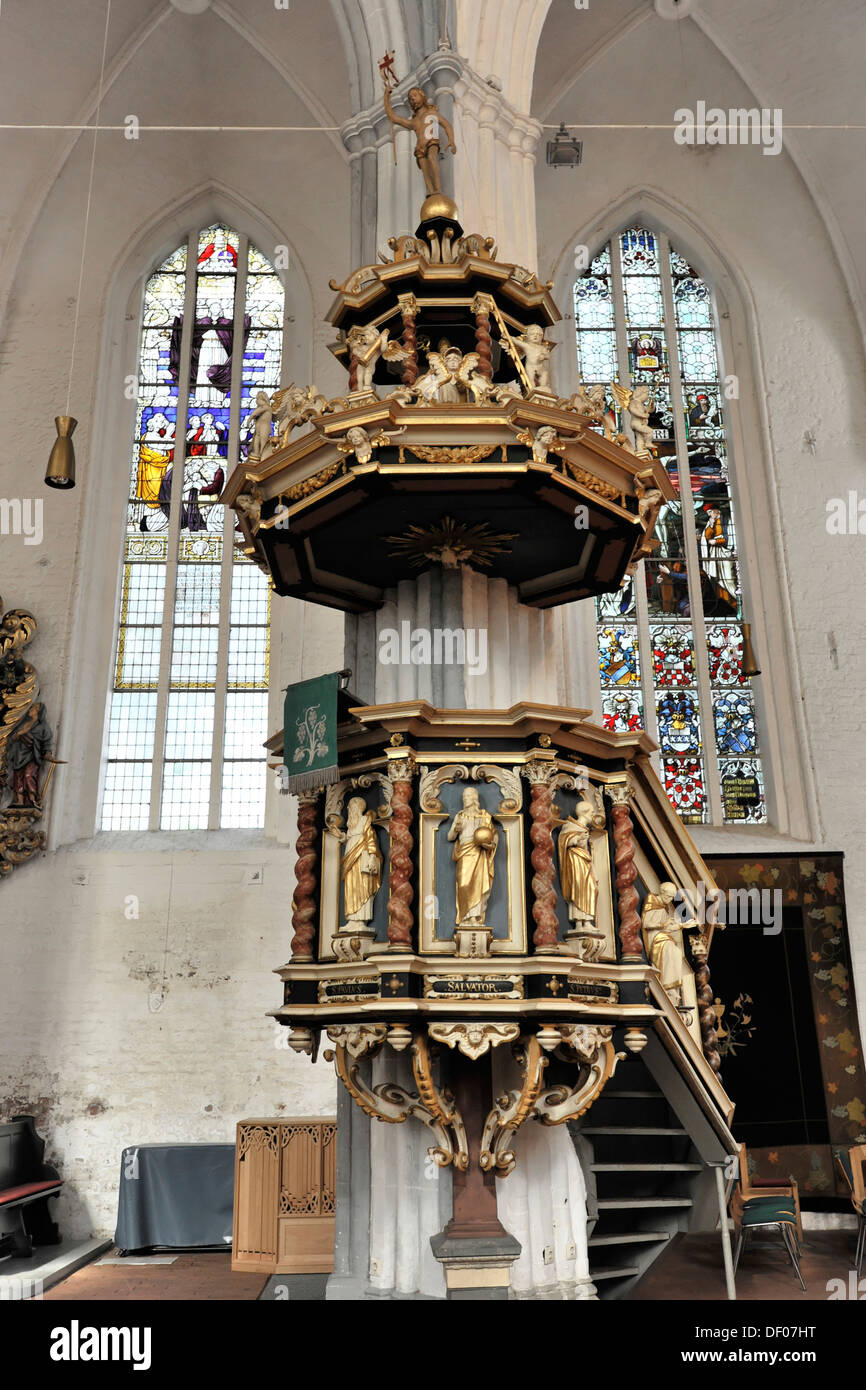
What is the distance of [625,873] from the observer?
4.95 metres

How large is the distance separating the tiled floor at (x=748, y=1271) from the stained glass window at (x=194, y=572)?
5252 mm

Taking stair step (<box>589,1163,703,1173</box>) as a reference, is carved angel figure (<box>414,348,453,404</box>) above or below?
above

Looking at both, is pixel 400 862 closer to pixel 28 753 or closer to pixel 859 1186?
pixel 859 1186

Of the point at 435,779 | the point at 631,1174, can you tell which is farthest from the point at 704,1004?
the point at 435,779

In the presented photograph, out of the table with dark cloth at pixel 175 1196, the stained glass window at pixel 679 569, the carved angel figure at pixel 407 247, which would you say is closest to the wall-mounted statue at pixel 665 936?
the carved angel figure at pixel 407 247

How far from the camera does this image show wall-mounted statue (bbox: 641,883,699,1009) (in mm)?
5727

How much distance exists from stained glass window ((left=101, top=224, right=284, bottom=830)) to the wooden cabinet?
386cm

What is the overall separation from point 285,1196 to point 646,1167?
2.29 metres

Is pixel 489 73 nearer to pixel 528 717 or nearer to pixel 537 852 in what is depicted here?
pixel 528 717

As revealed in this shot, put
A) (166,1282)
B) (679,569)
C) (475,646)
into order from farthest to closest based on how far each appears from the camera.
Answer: (679,569), (166,1282), (475,646)

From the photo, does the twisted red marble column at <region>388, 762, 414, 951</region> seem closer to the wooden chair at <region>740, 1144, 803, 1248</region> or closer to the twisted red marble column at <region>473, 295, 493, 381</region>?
the twisted red marble column at <region>473, 295, 493, 381</region>

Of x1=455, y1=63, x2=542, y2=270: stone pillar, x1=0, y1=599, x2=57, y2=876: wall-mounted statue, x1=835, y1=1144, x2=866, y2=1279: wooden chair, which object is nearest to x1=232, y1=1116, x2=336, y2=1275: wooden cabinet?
x1=835, y1=1144, x2=866, y2=1279: wooden chair

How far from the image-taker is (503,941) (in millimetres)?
4660

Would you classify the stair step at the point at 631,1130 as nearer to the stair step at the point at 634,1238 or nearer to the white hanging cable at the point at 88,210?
the stair step at the point at 634,1238
